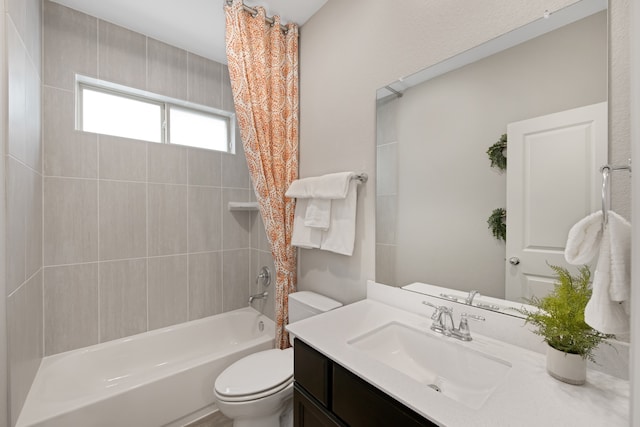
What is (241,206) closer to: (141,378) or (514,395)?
(141,378)

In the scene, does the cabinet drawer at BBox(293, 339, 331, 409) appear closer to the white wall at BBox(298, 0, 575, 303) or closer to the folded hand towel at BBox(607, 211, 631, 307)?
the white wall at BBox(298, 0, 575, 303)

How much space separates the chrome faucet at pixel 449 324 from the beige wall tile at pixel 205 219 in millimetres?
1898

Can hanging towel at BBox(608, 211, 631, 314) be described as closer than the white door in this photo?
Yes

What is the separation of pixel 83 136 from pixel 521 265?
257cm

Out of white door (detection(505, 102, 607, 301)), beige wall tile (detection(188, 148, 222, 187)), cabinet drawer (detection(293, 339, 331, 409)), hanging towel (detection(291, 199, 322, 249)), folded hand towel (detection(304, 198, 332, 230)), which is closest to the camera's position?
white door (detection(505, 102, 607, 301))

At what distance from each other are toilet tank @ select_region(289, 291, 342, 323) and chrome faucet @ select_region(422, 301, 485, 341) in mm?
628

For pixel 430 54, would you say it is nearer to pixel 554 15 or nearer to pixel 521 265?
pixel 554 15

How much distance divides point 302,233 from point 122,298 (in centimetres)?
144

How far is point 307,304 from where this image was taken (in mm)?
1625

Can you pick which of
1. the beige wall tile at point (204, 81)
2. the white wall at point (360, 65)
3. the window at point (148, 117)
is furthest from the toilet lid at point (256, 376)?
the beige wall tile at point (204, 81)

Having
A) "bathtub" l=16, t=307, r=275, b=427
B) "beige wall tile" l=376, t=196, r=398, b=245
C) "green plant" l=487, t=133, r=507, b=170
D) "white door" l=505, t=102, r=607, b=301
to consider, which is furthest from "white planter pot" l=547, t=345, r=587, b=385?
"bathtub" l=16, t=307, r=275, b=427

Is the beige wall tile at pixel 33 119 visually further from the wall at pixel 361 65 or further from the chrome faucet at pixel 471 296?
the chrome faucet at pixel 471 296

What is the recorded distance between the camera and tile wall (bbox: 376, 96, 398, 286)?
136 cm

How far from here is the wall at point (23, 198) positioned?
43.1 inches
